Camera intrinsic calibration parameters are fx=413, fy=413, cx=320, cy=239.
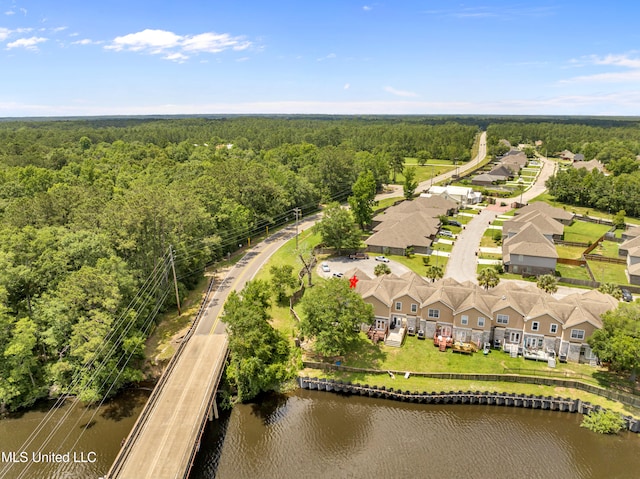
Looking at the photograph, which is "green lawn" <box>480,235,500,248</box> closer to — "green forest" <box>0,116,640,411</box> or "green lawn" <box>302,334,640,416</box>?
"green lawn" <box>302,334,640,416</box>

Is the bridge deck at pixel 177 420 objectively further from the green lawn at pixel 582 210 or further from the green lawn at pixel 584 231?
the green lawn at pixel 582 210

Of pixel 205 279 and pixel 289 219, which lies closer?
pixel 205 279

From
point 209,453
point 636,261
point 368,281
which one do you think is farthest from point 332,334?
point 636,261

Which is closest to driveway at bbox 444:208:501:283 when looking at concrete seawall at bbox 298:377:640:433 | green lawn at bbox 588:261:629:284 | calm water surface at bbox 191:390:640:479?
green lawn at bbox 588:261:629:284

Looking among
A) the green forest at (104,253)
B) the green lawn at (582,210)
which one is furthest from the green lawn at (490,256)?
the green lawn at (582,210)

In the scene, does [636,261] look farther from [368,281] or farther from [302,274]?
[302,274]

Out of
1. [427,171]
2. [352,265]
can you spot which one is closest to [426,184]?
[427,171]
